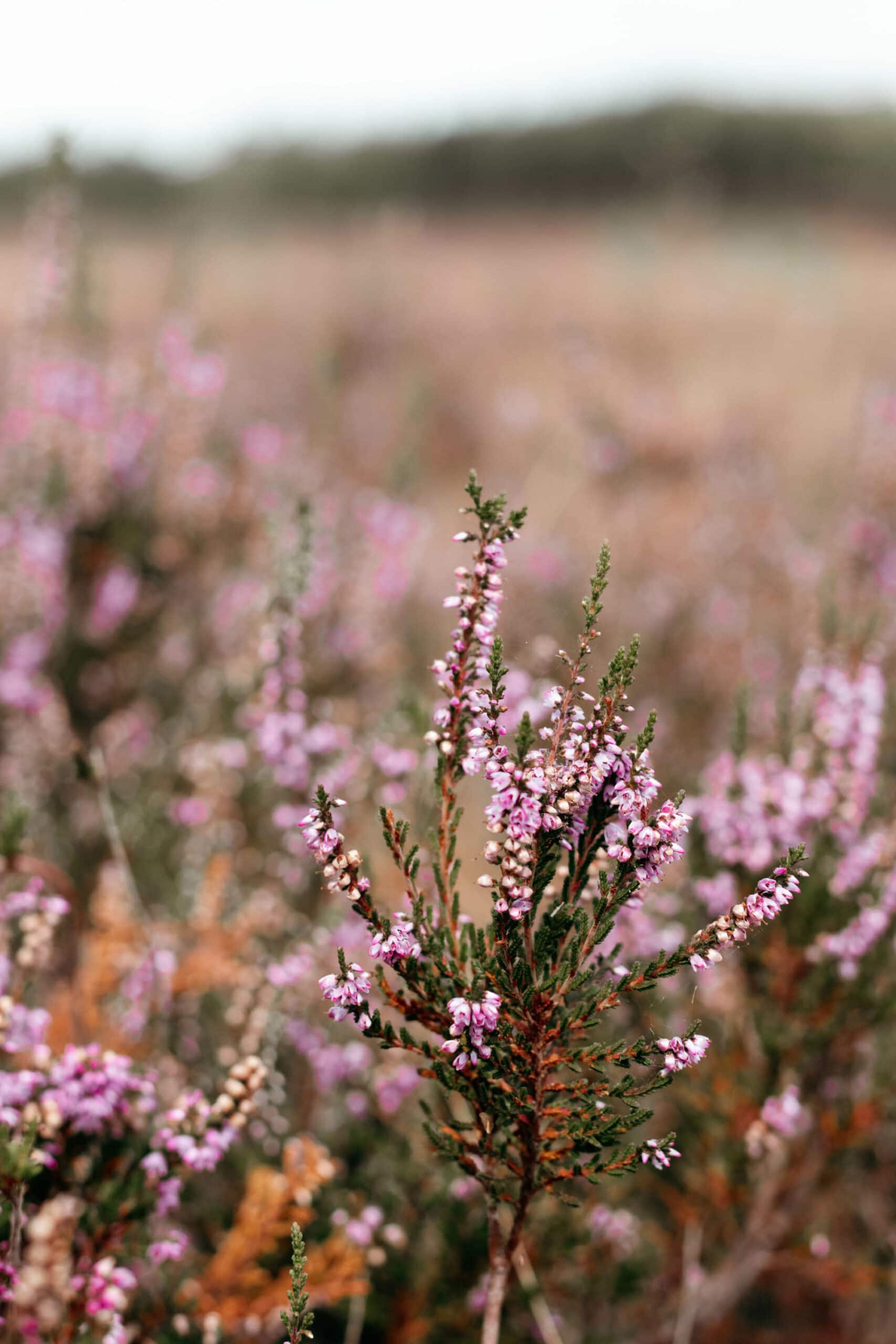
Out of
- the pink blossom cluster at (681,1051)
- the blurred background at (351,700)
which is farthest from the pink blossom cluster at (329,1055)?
the pink blossom cluster at (681,1051)

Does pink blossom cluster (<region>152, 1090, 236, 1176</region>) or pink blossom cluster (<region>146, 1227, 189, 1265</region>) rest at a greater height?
pink blossom cluster (<region>152, 1090, 236, 1176</region>)

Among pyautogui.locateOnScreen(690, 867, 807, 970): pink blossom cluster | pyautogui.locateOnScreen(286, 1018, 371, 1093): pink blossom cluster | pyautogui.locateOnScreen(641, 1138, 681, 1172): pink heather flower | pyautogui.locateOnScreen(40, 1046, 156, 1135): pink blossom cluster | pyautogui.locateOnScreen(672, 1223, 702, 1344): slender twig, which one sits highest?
pyautogui.locateOnScreen(286, 1018, 371, 1093): pink blossom cluster

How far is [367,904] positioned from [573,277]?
26.4 m

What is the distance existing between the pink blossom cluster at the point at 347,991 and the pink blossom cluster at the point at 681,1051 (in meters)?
0.49

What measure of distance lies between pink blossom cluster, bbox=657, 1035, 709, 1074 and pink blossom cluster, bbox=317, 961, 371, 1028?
49 cm

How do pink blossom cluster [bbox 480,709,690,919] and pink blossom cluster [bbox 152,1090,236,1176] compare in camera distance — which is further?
pink blossom cluster [bbox 152,1090,236,1176]

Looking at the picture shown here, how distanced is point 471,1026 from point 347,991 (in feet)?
0.74

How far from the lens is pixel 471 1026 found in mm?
1594

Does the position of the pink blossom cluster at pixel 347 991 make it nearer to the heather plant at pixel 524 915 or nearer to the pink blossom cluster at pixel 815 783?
the heather plant at pixel 524 915

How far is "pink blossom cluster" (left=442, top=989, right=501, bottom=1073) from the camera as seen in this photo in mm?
1540

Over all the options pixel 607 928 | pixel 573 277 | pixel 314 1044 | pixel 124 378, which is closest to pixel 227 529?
pixel 124 378

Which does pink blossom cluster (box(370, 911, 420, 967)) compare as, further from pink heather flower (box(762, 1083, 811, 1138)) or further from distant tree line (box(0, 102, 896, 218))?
distant tree line (box(0, 102, 896, 218))

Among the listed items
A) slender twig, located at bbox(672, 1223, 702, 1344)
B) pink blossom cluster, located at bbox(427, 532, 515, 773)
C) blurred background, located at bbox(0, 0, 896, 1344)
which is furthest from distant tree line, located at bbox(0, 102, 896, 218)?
pink blossom cluster, located at bbox(427, 532, 515, 773)

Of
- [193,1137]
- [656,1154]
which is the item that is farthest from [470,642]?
[193,1137]
